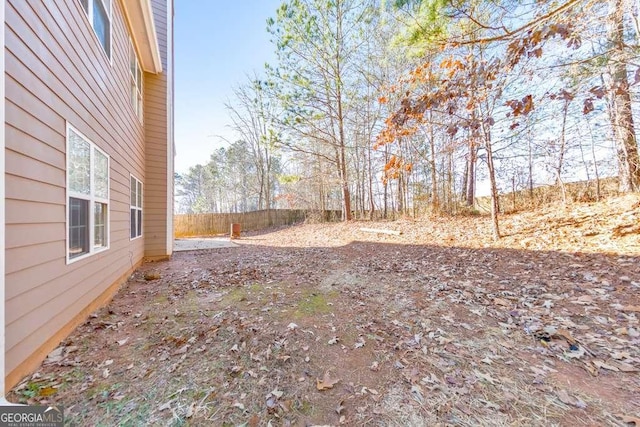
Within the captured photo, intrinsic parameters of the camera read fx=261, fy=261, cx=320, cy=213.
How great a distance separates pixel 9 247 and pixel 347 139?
1159 cm

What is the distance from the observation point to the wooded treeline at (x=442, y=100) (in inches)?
136

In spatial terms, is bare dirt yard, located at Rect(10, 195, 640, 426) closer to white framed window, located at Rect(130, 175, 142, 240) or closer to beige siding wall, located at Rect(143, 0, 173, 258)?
white framed window, located at Rect(130, 175, 142, 240)

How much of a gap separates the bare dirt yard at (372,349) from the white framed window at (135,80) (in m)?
3.71

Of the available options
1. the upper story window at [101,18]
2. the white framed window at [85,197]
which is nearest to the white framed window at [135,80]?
the upper story window at [101,18]

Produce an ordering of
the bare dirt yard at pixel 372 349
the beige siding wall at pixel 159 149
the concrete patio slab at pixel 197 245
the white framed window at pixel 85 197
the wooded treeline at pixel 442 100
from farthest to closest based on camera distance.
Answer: the concrete patio slab at pixel 197 245 < the beige siding wall at pixel 159 149 < the wooded treeline at pixel 442 100 < the white framed window at pixel 85 197 < the bare dirt yard at pixel 372 349

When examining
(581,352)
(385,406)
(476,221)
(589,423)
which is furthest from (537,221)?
(385,406)

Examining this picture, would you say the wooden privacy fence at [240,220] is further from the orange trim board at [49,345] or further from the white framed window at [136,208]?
the orange trim board at [49,345]

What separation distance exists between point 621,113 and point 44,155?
9395mm

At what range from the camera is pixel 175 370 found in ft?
6.89

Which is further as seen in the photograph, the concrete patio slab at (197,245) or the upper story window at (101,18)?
the concrete patio slab at (197,245)

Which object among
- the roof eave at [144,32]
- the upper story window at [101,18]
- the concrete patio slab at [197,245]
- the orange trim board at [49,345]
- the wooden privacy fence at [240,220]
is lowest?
the orange trim board at [49,345]

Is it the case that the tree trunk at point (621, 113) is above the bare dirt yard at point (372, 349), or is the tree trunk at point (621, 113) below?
above

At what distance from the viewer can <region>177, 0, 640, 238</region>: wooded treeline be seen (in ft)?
11.3

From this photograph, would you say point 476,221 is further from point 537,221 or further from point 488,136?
point 488,136
